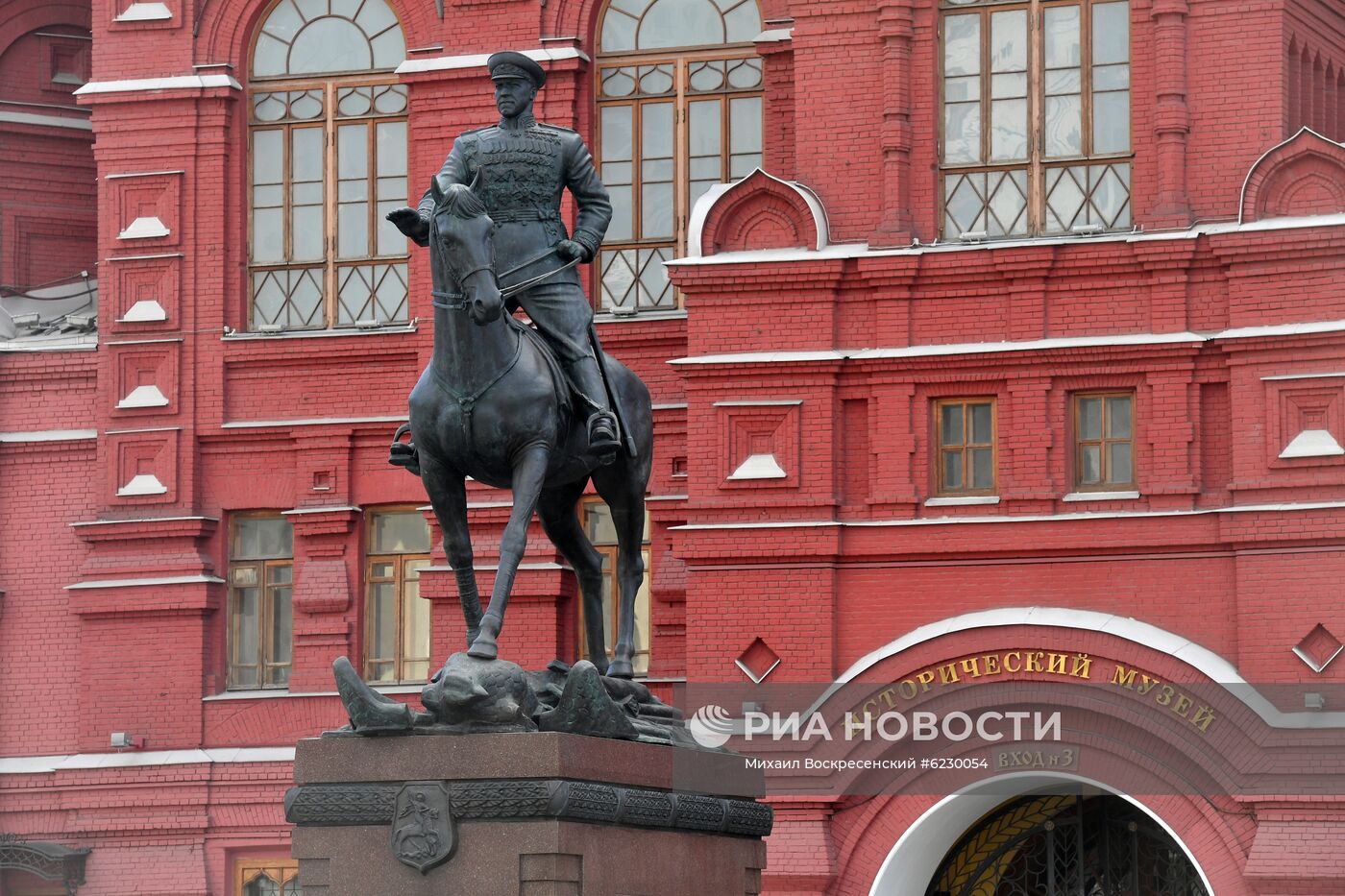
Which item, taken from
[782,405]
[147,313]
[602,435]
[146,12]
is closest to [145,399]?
[147,313]

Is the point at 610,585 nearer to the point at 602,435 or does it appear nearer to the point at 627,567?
the point at 627,567

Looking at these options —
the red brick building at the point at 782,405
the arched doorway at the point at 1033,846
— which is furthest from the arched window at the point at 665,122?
the arched doorway at the point at 1033,846

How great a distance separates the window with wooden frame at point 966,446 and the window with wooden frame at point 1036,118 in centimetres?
145

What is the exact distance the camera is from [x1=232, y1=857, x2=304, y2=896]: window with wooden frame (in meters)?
25.4

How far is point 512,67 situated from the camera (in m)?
13.9

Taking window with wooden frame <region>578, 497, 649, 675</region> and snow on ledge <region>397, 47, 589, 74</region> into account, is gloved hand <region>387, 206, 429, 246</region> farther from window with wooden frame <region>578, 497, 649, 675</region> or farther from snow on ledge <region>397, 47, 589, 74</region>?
snow on ledge <region>397, 47, 589, 74</region>

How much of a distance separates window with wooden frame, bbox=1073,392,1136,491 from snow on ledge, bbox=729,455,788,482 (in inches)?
96.3

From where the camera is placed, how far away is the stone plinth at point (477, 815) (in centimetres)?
1200

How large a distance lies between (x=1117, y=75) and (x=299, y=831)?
13.1 m

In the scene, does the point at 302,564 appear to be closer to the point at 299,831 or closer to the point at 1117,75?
the point at 1117,75

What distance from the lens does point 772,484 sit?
915 inches

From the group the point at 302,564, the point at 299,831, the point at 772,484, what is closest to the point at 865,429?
the point at 772,484

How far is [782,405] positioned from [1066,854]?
4461 mm

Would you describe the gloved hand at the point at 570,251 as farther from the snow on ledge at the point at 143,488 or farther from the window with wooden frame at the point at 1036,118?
the snow on ledge at the point at 143,488
